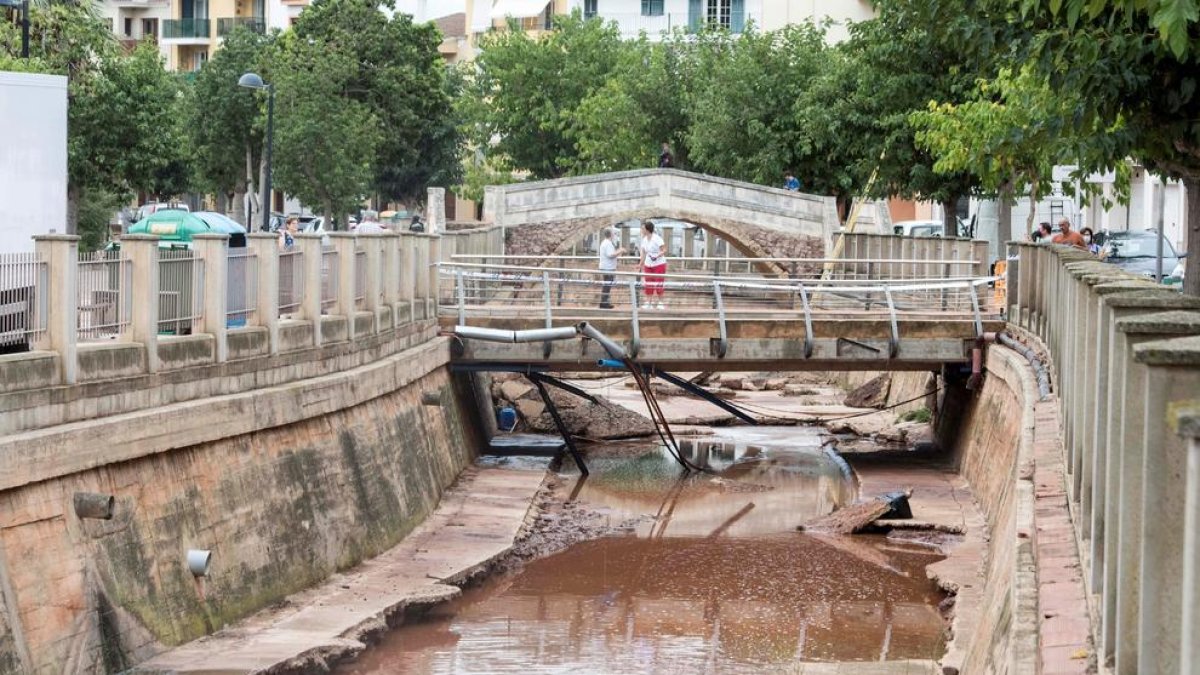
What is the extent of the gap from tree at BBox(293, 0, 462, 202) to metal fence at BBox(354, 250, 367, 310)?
41659 mm

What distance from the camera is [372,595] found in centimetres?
1920

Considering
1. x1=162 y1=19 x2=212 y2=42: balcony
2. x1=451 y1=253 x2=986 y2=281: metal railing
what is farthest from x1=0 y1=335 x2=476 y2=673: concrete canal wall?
x1=162 y1=19 x2=212 y2=42: balcony

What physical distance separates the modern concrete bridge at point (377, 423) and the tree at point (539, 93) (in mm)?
35762

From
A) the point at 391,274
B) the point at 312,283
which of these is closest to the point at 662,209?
the point at 391,274

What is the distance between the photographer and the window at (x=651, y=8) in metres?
78.6

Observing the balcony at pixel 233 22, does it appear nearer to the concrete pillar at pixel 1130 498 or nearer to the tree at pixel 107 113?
the tree at pixel 107 113

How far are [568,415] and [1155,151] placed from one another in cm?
2058

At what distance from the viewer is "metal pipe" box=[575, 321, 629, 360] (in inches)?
1126

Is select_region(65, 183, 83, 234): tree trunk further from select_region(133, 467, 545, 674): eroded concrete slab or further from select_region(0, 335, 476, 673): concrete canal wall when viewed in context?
select_region(0, 335, 476, 673): concrete canal wall

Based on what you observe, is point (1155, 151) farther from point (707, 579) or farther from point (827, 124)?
point (827, 124)

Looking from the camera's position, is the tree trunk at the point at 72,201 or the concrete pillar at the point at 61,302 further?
the tree trunk at the point at 72,201

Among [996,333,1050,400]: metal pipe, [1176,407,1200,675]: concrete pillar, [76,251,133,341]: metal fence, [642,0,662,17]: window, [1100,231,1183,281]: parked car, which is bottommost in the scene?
[996,333,1050,400]: metal pipe

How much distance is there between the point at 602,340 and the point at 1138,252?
14333mm

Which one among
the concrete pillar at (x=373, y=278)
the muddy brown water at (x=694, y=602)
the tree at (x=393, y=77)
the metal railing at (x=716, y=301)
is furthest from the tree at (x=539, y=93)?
the concrete pillar at (x=373, y=278)
